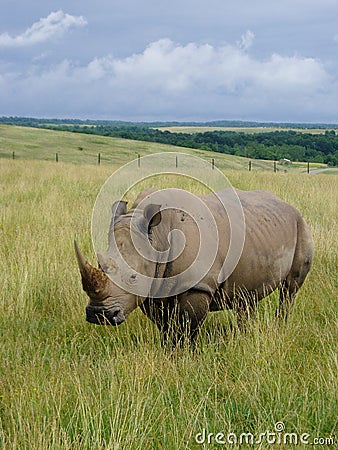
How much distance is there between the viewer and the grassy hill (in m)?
48.1

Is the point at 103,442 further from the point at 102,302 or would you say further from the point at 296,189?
the point at 296,189

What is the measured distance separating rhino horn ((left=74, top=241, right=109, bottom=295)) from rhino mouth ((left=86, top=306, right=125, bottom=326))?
16cm

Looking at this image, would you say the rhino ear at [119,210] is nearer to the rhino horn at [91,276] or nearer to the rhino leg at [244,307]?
the rhino horn at [91,276]

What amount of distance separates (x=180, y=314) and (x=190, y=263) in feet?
1.59

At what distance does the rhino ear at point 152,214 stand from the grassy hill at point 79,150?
39.3m

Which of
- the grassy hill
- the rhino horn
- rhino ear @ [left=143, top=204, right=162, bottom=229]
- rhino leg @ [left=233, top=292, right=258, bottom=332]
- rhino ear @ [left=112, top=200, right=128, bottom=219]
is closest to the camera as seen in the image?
the rhino horn

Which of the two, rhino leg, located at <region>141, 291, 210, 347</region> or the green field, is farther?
rhino leg, located at <region>141, 291, 210, 347</region>

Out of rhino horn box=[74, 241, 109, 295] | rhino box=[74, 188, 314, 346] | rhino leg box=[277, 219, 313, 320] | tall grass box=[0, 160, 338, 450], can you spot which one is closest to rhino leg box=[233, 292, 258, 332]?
rhino box=[74, 188, 314, 346]

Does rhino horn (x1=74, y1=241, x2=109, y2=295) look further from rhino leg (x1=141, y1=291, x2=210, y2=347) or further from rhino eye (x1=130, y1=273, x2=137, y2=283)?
rhino leg (x1=141, y1=291, x2=210, y2=347)

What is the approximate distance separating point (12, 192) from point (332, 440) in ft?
39.8

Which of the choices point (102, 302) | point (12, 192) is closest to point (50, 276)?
point (102, 302)

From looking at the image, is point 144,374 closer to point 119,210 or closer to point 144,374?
point 144,374

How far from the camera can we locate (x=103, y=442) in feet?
11.4

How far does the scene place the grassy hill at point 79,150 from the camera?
48.1 meters
